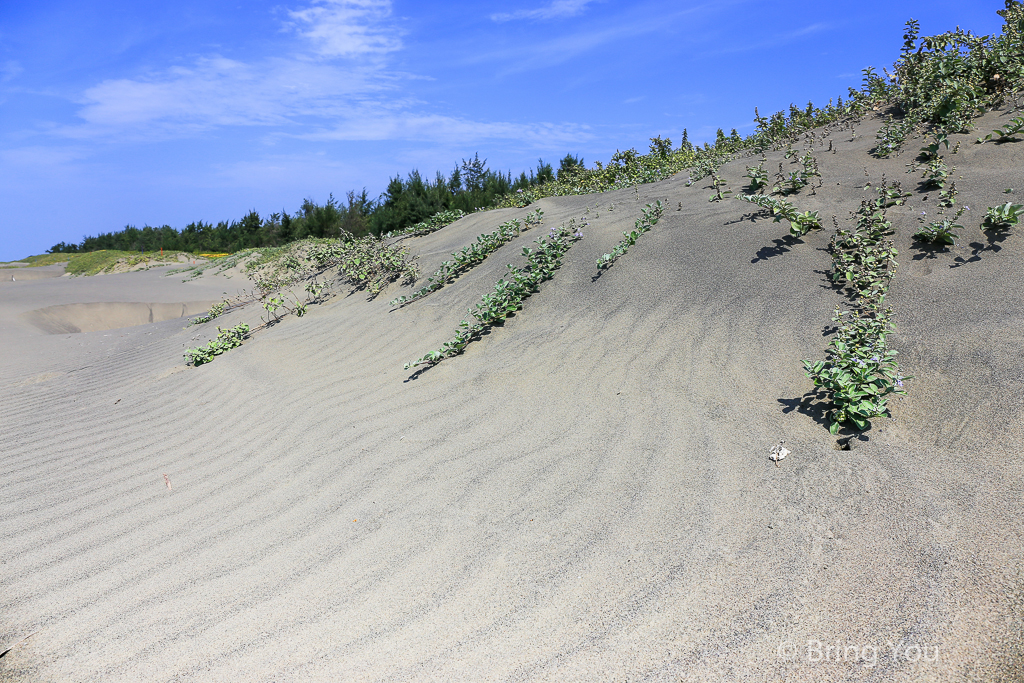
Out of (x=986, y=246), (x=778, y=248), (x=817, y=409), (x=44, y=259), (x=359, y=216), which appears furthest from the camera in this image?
(x=44, y=259)

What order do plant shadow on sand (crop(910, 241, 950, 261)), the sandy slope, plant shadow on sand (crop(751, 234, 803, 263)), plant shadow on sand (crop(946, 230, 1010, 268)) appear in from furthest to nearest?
plant shadow on sand (crop(751, 234, 803, 263)) < plant shadow on sand (crop(910, 241, 950, 261)) < plant shadow on sand (crop(946, 230, 1010, 268)) < the sandy slope

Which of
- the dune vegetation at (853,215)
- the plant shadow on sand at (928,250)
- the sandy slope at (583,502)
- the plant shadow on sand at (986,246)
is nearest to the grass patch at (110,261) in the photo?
the dune vegetation at (853,215)

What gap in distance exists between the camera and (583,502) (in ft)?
8.80

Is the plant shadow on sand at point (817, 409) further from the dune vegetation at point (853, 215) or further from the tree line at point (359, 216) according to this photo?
the tree line at point (359, 216)

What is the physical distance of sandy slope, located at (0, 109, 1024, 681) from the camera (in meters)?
1.96

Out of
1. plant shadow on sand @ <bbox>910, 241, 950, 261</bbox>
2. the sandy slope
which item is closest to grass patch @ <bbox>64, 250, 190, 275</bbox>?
the sandy slope

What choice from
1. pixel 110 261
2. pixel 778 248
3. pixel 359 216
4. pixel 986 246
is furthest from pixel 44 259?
pixel 986 246

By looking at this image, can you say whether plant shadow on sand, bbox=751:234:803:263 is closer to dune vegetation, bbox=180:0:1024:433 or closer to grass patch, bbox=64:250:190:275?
dune vegetation, bbox=180:0:1024:433

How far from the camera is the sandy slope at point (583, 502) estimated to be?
1963 mm

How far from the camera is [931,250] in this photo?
13.7 ft

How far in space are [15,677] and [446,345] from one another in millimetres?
3189

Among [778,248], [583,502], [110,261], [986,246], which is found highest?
[110,261]

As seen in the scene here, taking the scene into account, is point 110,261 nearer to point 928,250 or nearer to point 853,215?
point 853,215

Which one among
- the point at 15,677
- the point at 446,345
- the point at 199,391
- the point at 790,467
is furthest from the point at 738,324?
the point at 199,391
